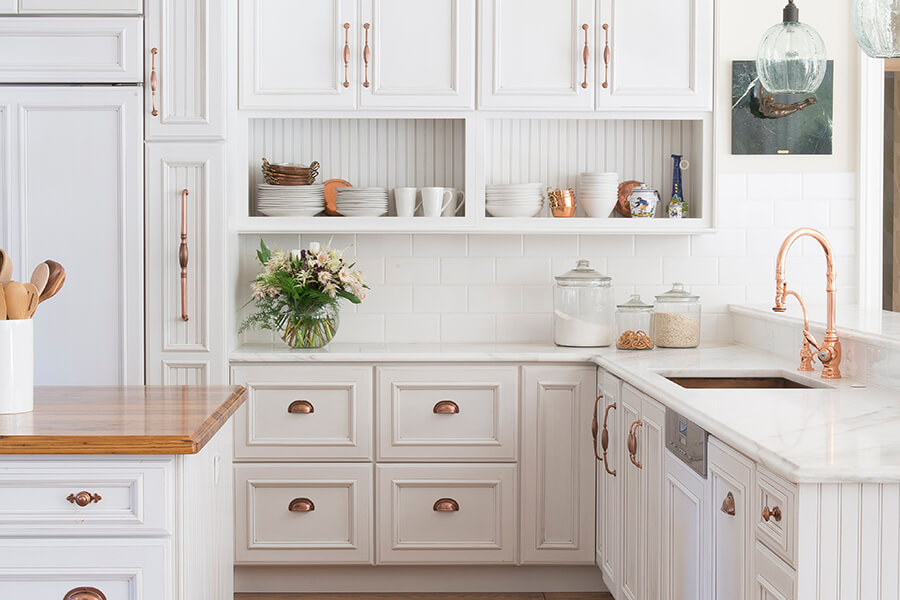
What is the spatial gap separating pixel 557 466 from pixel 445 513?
1.46 ft

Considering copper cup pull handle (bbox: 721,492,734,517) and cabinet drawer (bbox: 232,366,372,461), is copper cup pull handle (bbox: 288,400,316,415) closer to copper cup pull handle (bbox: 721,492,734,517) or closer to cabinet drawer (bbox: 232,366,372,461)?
cabinet drawer (bbox: 232,366,372,461)

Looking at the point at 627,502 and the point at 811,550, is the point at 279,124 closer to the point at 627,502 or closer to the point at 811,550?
the point at 627,502

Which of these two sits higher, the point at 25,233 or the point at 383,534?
the point at 25,233

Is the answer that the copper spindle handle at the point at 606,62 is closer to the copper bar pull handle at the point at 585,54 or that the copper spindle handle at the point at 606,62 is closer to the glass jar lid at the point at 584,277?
the copper bar pull handle at the point at 585,54

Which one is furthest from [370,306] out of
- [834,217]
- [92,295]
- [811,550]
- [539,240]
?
[811,550]

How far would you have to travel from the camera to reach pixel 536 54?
3660 mm

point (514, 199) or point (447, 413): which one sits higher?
point (514, 199)

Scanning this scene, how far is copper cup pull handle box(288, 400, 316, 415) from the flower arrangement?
0.24 metres

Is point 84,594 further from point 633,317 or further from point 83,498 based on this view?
point 633,317

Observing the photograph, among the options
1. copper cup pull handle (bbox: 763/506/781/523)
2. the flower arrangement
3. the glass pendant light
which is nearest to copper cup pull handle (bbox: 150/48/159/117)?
the flower arrangement

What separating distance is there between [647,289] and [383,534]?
1466mm

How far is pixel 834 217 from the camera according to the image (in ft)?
13.1

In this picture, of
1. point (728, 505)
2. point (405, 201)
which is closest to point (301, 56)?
point (405, 201)

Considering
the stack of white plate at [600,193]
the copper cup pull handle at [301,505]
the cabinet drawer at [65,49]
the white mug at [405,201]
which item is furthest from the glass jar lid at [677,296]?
the cabinet drawer at [65,49]
